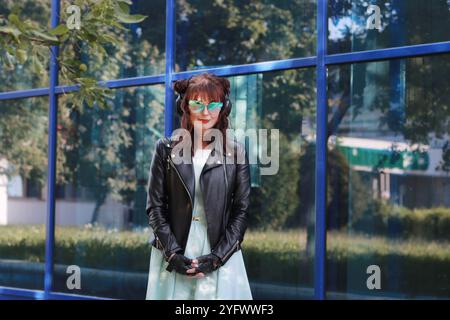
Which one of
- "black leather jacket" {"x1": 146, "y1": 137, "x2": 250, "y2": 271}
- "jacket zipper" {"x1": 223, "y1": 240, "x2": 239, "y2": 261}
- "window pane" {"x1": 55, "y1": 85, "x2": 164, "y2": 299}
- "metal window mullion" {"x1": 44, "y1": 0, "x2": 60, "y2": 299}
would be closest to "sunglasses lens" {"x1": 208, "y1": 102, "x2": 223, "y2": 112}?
"black leather jacket" {"x1": 146, "y1": 137, "x2": 250, "y2": 271}

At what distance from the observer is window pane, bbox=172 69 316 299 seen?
20.2ft

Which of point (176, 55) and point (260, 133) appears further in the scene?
point (176, 55)

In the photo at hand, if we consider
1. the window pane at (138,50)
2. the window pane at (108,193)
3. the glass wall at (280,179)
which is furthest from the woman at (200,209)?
the window pane at (138,50)

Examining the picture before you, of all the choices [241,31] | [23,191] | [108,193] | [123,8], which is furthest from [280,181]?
[23,191]

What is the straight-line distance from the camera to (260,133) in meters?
6.39

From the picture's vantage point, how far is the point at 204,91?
4.18 meters

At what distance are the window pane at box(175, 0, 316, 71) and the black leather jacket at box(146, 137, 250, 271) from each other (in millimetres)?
2331

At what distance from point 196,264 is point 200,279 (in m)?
0.10

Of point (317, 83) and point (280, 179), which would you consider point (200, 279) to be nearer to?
point (280, 179)

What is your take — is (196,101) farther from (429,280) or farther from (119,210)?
(119,210)

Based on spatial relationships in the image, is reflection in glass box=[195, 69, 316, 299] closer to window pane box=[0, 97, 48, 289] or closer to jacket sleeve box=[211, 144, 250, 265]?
jacket sleeve box=[211, 144, 250, 265]
